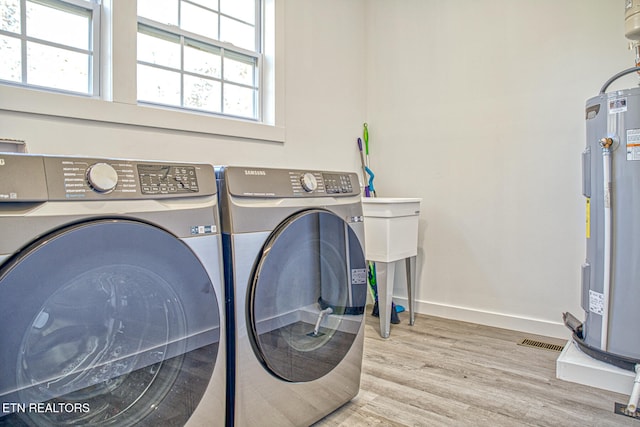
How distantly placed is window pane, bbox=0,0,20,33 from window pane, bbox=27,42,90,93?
0.08 m

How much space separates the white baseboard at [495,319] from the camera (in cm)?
248

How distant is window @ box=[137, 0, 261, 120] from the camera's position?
2.05m

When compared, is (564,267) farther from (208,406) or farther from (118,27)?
(118,27)

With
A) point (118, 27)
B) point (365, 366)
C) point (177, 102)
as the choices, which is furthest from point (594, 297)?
point (118, 27)

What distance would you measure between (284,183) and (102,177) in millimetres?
577

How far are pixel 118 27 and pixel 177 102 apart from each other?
45 centimetres

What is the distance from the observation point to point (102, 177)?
3.07 feet

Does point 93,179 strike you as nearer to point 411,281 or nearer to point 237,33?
point 237,33

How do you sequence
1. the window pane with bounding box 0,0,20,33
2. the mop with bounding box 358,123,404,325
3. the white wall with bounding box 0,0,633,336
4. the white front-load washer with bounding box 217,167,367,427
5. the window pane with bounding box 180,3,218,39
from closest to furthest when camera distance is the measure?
the white front-load washer with bounding box 217,167,367,427 < the window pane with bounding box 0,0,20,33 < the window pane with bounding box 180,3,218,39 < the white wall with bounding box 0,0,633,336 < the mop with bounding box 358,123,404,325

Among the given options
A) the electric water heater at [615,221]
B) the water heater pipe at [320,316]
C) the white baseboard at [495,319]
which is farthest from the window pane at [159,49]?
the white baseboard at [495,319]

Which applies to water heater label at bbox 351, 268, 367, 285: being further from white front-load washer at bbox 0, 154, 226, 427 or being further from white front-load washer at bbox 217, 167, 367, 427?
white front-load washer at bbox 0, 154, 226, 427

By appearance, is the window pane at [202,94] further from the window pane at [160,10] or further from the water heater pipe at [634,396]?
the water heater pipe at [634,396]

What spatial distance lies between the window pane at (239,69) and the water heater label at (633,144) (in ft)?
6.57

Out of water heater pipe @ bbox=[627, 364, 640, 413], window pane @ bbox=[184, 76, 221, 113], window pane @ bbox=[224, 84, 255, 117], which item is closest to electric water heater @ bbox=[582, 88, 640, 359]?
water heater pipe @ bbox=[627, 364, 640, 413]
